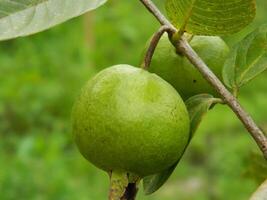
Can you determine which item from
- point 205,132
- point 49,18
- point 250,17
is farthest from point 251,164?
point 205,132

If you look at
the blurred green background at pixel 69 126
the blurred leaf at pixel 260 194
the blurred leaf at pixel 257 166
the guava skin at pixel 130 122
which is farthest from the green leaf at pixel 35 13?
the blurred green background at pixel 69 126

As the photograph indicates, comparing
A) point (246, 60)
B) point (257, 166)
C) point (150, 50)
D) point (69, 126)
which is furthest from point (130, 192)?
point (69, 126)

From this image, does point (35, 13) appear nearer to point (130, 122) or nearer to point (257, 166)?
point (130, 122)

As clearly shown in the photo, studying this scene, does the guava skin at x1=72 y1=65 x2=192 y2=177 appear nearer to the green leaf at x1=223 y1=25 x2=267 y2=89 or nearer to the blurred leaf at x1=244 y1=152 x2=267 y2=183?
the green leaf at x1=223 y1=25 x2=267 y2=89

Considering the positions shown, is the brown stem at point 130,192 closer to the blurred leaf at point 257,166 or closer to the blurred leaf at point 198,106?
the blurred leaf at point 198,106

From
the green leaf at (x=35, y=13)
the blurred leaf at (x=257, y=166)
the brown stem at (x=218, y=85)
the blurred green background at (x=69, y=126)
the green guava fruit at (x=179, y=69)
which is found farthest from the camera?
the blurred green background at (x=69, y=126)

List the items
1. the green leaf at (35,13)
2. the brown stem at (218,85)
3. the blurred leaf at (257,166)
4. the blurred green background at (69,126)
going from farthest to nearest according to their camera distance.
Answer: the blurred green background at (69,126)
the blurred leaf at (257,166)
the brown stem at (218,85)
the green leaf at (35,13)
